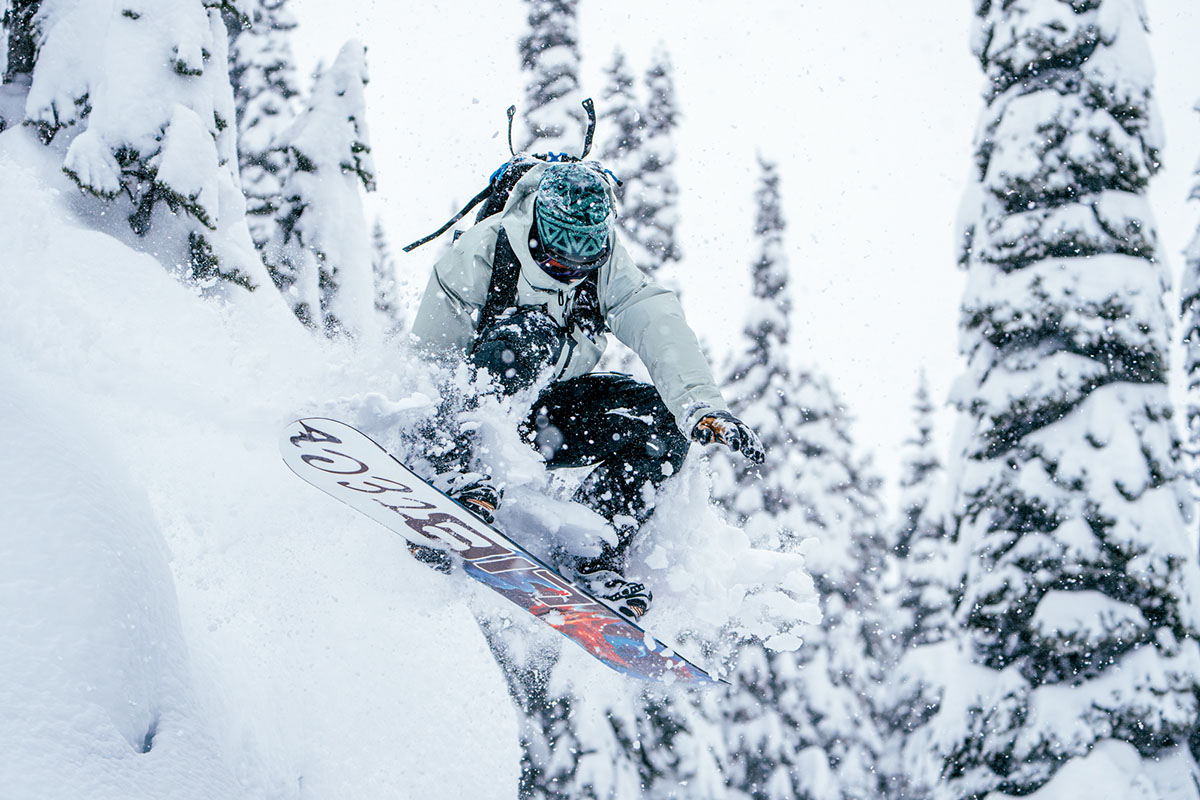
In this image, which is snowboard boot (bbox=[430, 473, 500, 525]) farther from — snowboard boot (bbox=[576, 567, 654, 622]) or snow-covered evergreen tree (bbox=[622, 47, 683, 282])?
snow-covered evergreen tree (bbox=[622, 47, 683, 282])

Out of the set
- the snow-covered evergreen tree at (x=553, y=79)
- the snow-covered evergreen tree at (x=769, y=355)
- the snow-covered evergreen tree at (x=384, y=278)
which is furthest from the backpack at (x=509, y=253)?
the snow-covered evergreen tree at (x=384, y=278)

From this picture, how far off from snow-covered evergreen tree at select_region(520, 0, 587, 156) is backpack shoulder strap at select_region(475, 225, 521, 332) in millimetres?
7758

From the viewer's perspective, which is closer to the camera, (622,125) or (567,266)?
(567,266)

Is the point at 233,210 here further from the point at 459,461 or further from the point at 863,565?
the point at 863,565

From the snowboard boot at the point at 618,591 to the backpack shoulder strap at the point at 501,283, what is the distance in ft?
4.29

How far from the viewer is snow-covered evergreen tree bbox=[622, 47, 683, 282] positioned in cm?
1331

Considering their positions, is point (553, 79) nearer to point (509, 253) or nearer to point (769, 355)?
point (769, 355)

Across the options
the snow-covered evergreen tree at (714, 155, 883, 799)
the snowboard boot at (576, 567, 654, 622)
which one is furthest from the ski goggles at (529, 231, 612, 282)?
the snow-covered evergreen tree at (714, 155, 883, 799)

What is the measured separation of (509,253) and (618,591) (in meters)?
1.69

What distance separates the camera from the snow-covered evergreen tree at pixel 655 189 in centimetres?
1331

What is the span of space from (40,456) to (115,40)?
6498mm

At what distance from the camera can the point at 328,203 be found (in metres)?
14.0

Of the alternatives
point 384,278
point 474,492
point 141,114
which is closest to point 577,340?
point 474,492

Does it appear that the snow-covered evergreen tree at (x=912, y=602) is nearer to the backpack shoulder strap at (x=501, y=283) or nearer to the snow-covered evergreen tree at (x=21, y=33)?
the backpack shoulder strap at (x=501, y=283)
